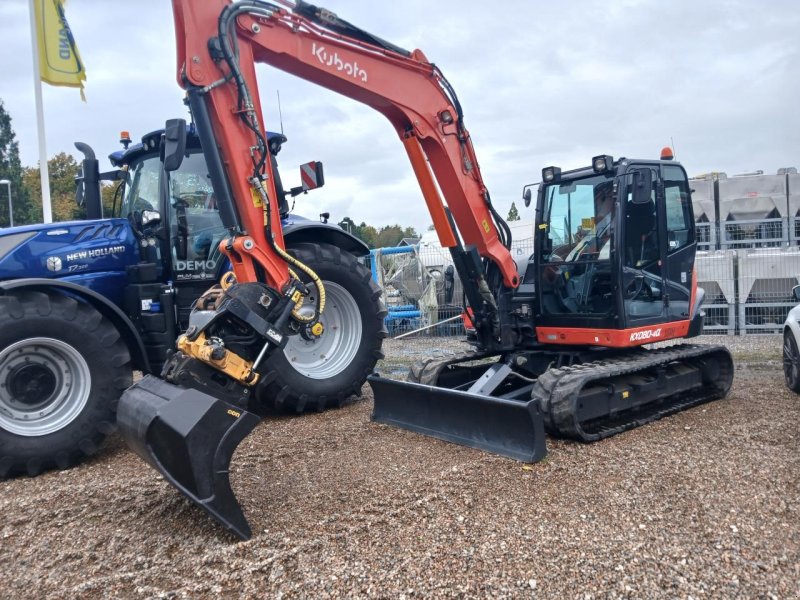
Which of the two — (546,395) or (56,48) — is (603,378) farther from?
(56,48)

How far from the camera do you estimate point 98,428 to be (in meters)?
5.25

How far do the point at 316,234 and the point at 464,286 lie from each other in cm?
161

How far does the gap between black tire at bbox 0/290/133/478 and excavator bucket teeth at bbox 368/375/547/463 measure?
219cm

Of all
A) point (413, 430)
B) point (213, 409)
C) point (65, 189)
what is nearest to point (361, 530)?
point (213, 409)

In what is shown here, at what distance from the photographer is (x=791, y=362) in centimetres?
713

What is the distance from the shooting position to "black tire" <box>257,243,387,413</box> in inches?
248

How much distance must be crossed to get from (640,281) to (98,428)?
4662 millimetres

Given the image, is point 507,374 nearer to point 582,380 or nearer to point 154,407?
point 582,380

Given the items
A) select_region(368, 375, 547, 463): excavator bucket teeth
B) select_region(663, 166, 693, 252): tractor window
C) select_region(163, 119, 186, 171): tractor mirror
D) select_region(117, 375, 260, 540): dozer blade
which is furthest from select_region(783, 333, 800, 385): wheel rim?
select_region(163, 119, 186, 171): tractor mirror

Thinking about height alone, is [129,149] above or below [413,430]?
above

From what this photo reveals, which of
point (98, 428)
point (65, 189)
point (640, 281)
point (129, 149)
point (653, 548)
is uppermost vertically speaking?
point (65, 189)

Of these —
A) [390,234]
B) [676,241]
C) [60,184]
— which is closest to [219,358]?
[676,241]

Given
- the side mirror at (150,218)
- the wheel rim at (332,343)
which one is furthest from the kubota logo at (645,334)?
the side mirror at (150,218)

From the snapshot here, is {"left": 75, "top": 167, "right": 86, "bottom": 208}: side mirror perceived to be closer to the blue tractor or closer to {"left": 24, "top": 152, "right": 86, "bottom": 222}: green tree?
the blue tractor
